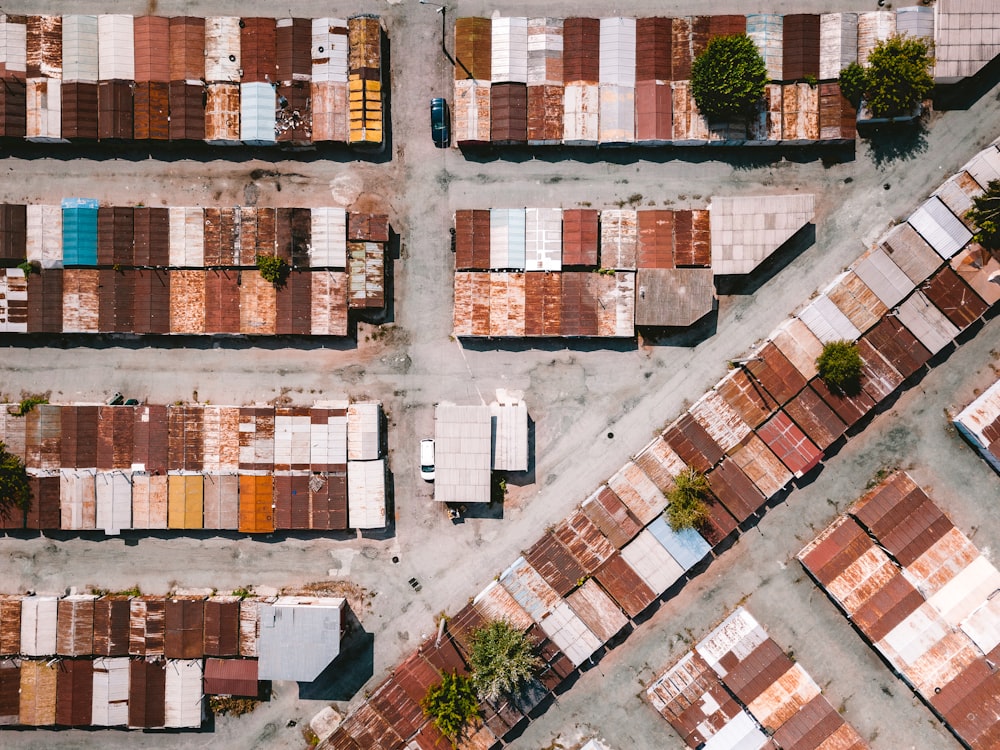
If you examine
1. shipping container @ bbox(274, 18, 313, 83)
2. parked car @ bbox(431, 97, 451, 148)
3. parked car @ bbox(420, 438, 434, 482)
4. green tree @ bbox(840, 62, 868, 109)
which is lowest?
parked car @ bbox(420, 438, 434, 482)

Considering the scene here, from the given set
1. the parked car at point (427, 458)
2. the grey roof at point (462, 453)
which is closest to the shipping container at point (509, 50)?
the grey roof at point (462, 453)

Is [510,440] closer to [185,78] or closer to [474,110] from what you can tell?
[474,110]

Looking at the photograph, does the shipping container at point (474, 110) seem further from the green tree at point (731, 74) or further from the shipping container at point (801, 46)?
the shipping container at point (801, 46)

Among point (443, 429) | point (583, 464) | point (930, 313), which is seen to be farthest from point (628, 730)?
point (930, 313)

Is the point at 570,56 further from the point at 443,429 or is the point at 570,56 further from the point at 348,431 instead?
the point at 348,431

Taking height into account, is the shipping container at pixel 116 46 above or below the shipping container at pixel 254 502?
above

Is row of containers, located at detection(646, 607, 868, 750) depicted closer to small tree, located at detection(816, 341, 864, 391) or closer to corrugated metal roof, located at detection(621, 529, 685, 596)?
corrugated metal roof, located at detection(621, 529, 685, 596)

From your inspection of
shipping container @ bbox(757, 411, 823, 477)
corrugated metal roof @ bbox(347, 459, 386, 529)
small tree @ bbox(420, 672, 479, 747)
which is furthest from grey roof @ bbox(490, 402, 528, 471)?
shipping container @ bbox(757, 411, 823, 477)
